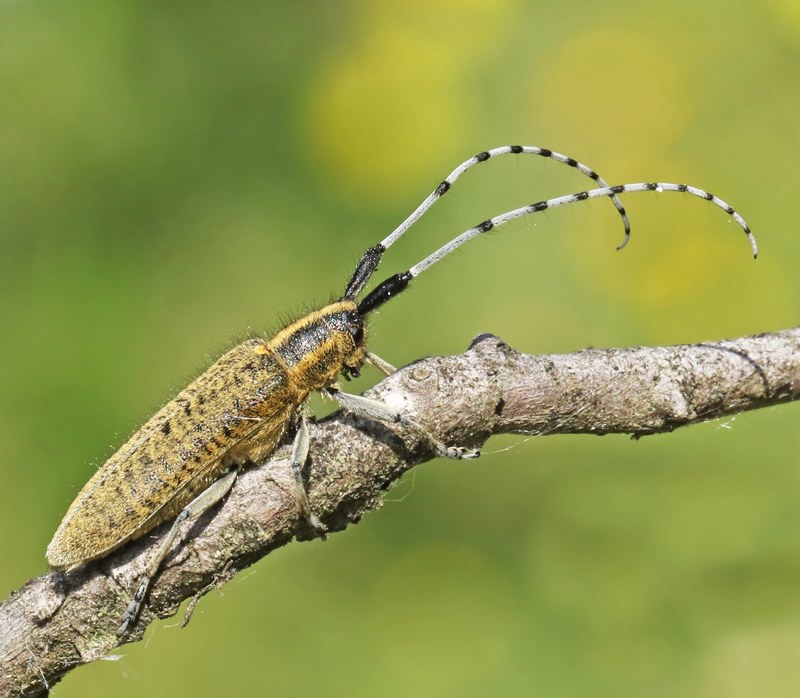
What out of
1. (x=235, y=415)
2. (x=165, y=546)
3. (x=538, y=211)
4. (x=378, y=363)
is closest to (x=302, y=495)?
(x=165, y=546)

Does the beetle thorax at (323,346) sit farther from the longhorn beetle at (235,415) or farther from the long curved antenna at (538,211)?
the long curved antenna at (538,211)

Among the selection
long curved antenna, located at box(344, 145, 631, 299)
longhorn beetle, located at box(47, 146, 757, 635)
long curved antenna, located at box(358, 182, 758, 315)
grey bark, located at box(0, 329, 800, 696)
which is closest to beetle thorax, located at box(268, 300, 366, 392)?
longhorn beetle, located at box(47, 146, 757, 635)

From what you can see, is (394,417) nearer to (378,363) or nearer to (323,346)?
(323,346)

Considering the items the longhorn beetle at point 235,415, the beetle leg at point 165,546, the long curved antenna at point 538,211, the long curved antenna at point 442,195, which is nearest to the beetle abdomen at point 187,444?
the longhorn beetle at point 235,415

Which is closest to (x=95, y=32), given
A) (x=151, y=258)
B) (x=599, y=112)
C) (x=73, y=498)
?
(x=151, y=258)

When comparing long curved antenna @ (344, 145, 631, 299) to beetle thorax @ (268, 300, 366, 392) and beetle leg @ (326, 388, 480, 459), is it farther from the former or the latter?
beetle leg @ (326, 388, 480, 459)

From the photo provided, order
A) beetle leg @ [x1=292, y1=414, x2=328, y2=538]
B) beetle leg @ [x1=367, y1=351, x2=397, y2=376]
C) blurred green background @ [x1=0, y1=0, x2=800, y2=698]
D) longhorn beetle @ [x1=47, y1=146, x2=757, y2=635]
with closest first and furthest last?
beetle leg @ [x1=292, y1=414, x2=328, y2=538] → longhorn beetle @ [x1=47, y1=146, x2=757, y2=635] → beetle leg @ [x1=367, y1=351, x2=397, y2=376] → blurred green background @ [x1=0, y1=0, x2=800, y2=698]

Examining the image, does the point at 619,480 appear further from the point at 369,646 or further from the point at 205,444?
the point at 205,444
